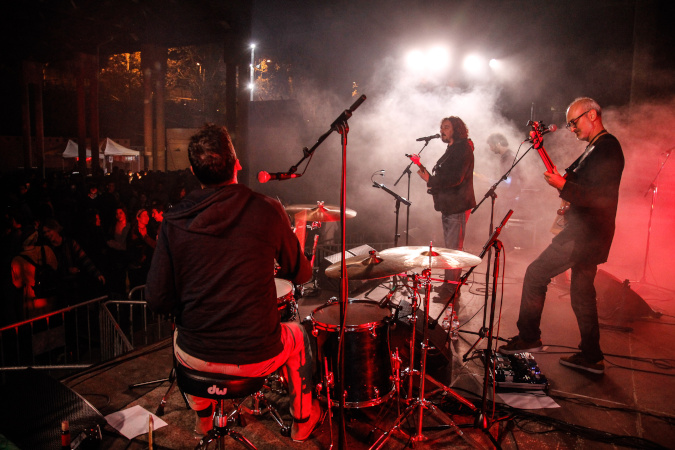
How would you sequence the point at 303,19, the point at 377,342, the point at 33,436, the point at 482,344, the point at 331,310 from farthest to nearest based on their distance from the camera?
the point at 303,19, the point at 482,344, the point at 331,310, the point at 377,342, the point at 33,436

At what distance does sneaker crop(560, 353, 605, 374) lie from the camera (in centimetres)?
372

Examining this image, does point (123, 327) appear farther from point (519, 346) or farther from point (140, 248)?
point (519, 346)

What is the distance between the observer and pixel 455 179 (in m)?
5.25

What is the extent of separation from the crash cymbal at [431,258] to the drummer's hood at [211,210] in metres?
1.43

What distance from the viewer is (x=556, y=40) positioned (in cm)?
848

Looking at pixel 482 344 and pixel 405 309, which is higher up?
pixel 405 309

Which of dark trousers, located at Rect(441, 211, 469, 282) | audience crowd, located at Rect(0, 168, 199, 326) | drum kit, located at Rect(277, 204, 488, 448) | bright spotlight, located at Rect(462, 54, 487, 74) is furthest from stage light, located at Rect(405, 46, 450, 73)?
drum kit, located at Rect(277, 204, 488, 448)

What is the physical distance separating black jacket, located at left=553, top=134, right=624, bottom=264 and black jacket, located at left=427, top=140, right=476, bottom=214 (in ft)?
5.33

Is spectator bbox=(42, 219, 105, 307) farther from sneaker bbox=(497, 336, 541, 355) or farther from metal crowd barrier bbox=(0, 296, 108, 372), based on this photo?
sneaker bbox=(497, 336, 541, 355)

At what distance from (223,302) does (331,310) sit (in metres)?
1.32

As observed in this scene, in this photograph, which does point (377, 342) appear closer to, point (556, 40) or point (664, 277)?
point (664, 277)

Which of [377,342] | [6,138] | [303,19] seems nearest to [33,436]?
[377,342]

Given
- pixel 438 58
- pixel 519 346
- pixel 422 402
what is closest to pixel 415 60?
pixel 438 58

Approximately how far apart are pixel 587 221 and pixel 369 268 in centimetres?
212
